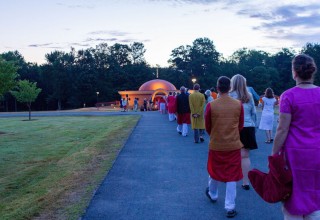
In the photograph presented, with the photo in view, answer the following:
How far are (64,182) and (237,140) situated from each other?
3.88 meters

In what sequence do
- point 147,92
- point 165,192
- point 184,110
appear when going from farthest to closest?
point 147,92 < point 184,110 < point 165,192

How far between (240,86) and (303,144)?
324 centimetres

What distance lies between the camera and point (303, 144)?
358 cm

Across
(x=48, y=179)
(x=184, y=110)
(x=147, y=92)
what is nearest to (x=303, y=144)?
(x=48, y=179)

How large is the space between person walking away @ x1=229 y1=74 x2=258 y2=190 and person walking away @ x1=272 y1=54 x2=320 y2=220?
121 inches

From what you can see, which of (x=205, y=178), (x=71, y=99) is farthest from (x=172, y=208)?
(x=71, y=99)

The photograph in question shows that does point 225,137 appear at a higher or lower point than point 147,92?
lower

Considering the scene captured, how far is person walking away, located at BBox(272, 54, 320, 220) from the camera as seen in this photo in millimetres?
3568

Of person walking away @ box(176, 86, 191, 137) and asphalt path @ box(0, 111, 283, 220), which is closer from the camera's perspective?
asphalt path @ box(0, 111, 283, 220)

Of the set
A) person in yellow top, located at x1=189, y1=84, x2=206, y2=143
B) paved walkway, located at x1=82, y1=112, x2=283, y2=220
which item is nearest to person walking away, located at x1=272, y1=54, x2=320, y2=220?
paved walkway, located at x1=82, y1=112, x2=283, y2=220

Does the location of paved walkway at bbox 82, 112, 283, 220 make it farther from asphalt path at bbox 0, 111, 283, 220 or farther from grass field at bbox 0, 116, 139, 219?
grass field at bbox 0, 116, 139, 219

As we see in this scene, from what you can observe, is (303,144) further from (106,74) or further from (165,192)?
(106,74)

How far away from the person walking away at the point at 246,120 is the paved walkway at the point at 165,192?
394mm

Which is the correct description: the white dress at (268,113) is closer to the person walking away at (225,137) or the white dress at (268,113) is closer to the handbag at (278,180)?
the person walking away at (225,137)
